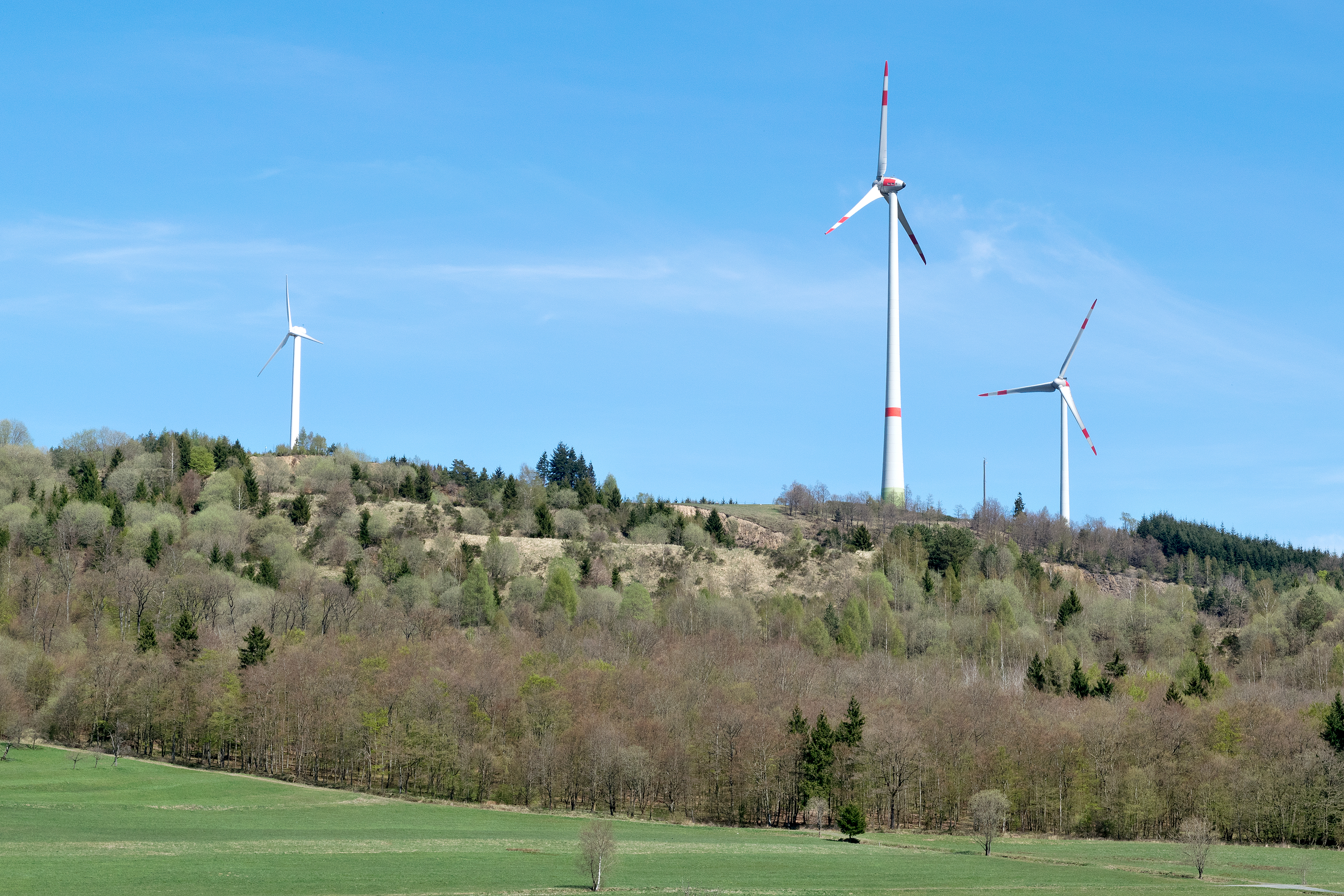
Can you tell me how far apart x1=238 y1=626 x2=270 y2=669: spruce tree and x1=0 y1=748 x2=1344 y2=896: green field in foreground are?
2229 centimetres

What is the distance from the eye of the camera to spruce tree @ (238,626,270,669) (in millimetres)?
136625

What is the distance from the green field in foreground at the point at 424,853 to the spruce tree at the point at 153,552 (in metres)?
79.3

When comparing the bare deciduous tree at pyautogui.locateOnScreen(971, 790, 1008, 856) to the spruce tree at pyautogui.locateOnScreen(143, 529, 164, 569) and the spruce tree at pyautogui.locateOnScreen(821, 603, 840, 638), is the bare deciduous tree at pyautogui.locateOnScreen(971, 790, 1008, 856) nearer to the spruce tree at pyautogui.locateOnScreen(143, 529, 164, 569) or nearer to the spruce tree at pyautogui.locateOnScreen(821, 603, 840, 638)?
the spruce tree at pyautogui.locateOnScreen(821, 603, 840, 638)

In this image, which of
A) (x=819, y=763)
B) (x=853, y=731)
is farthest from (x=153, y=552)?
(x=819, y=763)

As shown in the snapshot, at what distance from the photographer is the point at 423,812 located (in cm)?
10419

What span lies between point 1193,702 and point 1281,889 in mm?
67359

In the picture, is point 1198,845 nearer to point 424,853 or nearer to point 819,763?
point 819,763

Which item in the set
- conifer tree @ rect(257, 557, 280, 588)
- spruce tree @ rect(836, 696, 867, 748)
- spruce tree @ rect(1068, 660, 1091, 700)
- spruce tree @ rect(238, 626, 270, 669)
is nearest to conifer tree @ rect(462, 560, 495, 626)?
conifer tree @ rect(257, 557, 280, 588)

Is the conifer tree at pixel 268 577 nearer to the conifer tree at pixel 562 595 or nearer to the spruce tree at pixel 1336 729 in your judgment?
the conifer tree at pixel 562 595

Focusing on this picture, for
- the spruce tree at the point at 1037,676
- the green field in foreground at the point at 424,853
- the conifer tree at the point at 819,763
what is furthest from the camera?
the spruce tree at the point at 1037,676

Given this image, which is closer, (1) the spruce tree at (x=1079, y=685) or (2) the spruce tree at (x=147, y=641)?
(2) the spruce tree at (x=147, y=641)

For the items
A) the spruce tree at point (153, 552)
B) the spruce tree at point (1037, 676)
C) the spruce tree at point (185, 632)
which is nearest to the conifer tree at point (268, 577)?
the spruce tree at point (153, 552)

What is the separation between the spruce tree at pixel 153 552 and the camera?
630 ft

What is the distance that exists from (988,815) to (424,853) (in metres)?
40.1
